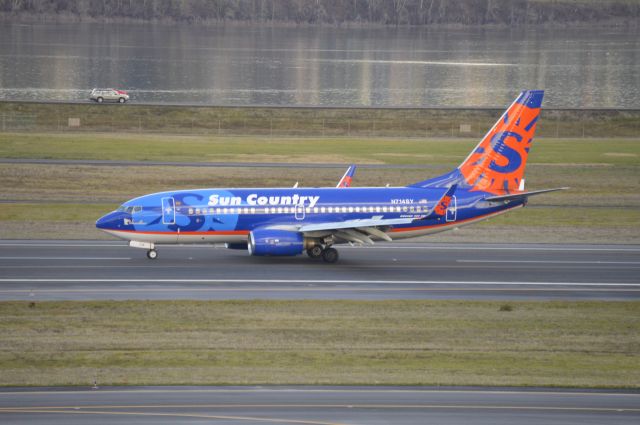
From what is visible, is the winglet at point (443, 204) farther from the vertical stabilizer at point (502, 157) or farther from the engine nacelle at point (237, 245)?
the engine nacelle at point (237, 245)

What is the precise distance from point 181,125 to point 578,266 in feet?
213

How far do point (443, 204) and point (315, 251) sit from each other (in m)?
7.40

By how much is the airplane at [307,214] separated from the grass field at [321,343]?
8526 mm

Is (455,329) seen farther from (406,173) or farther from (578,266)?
(406,173)

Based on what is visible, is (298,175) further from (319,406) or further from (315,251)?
(319,406)

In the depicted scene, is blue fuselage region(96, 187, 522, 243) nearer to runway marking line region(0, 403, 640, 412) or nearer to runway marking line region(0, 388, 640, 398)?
runway marking line region(0, 388, 640, 398)

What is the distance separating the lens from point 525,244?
2345 inches

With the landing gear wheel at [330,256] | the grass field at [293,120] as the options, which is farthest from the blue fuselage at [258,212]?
the grass field at [293,120]

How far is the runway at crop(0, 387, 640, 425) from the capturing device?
2911 centimetres

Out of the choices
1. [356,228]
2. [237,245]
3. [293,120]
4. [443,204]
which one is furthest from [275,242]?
[293,120]

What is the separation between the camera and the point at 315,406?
3039 centimetres

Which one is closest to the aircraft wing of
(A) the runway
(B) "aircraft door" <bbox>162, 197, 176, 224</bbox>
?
(B) "aircraft door" <bbox>162, 197, 176, 224</bbox>

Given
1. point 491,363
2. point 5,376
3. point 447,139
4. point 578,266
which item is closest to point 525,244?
point 578,266

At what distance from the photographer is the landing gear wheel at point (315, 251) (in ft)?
174
